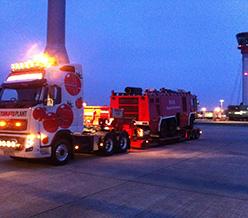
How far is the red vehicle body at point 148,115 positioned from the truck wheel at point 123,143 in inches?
26.8

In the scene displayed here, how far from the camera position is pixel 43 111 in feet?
40.4

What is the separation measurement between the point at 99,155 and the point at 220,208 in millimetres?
8310

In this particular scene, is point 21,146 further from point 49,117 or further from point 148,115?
A: point 148,115

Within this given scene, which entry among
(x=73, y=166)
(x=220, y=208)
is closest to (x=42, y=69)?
(x=73, y=166)

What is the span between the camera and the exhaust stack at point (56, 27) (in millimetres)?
32375

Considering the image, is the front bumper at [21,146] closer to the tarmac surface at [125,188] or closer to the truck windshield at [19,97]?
the tarmac surface at [125,188]

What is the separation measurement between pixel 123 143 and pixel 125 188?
7.28 m

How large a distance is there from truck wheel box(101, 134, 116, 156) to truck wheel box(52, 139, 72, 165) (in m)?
2.09

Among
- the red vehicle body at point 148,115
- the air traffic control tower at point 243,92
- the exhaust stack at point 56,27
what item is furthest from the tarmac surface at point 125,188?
the air traffic control tower at point 243,92

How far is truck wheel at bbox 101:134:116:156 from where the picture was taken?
1537 cm

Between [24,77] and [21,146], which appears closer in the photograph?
[21,146]

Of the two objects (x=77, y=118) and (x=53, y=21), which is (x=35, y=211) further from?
(x=53, y=21)

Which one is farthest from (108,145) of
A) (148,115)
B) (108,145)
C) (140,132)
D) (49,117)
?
(148,115)

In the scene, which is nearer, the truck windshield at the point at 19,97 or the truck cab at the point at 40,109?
the truck cab at the point at 40,109
